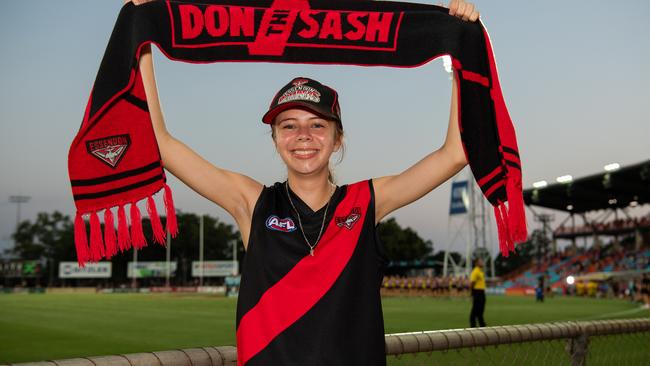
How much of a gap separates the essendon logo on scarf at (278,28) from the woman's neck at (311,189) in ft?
1.67

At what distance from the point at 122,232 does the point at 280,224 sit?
1.77ft

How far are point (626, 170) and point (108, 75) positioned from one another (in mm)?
44876

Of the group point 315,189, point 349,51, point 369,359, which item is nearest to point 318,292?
point 369,359

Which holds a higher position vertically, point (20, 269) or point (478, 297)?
point (478, 297)

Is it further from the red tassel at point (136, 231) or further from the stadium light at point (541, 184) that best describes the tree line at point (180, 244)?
the red tassel at point (136, 231)

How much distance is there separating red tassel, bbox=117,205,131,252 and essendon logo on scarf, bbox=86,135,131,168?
163mm

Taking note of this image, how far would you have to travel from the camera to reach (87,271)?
7625cm

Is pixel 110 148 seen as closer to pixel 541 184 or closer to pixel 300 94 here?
pixel 300 94

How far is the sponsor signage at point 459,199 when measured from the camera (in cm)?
5112

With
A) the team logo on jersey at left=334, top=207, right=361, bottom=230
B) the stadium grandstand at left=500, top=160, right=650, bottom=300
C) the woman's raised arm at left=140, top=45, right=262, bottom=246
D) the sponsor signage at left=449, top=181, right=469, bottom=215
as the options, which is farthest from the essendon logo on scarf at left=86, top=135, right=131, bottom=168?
the sponsor signage at left=449, top=181, right=469, bottom=215

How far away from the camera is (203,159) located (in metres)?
2.31

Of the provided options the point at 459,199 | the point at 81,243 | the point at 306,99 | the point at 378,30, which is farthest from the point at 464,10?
the point at 459,199

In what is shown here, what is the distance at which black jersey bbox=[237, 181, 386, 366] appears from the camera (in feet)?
6.61

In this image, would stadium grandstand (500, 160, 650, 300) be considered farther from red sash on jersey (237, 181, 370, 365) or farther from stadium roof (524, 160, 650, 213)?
red sash on jersey (237, 181, 370, 365)
